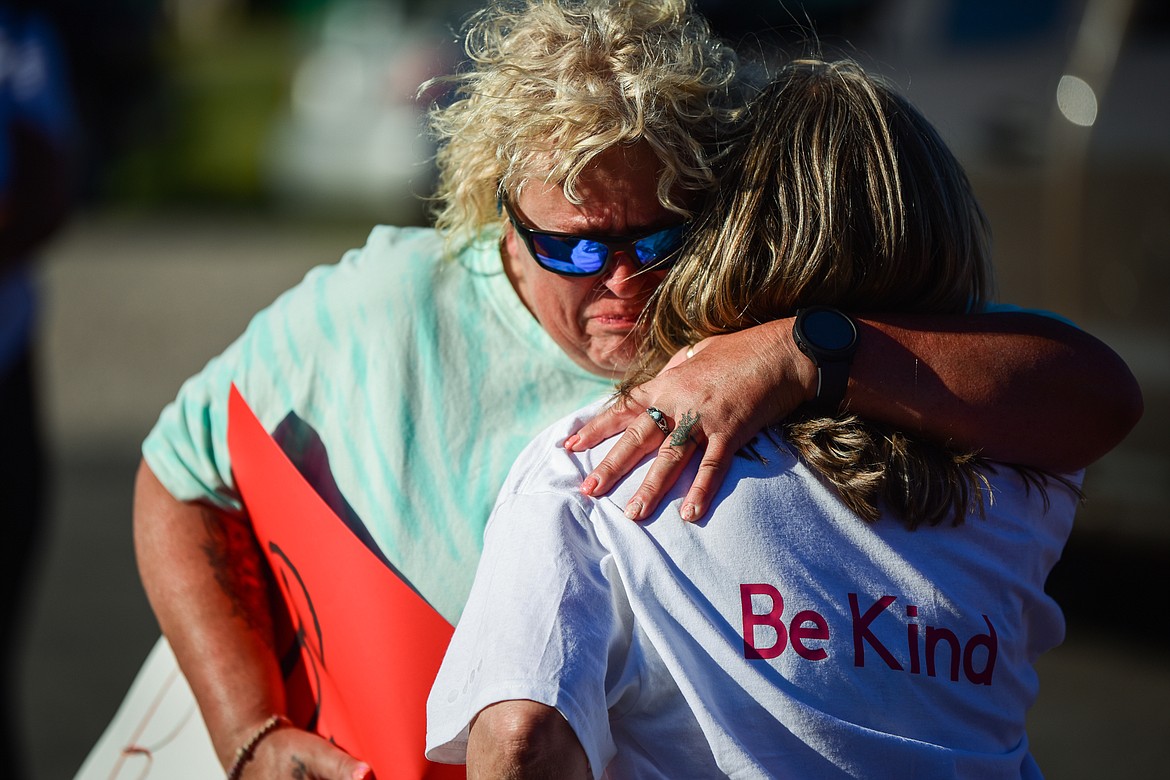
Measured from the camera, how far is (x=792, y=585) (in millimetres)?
1200

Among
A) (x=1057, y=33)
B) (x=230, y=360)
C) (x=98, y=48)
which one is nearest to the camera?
(x=230, y=360)

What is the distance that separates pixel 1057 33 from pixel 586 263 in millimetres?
3198

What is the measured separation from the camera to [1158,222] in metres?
3.59

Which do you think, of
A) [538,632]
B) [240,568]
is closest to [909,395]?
[538,632]

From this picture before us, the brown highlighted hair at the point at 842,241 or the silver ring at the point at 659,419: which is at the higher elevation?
the brown highlighted hair at the point at 842,241

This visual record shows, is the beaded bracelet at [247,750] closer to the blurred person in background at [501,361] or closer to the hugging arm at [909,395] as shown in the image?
the blurred person in background at [501,361]

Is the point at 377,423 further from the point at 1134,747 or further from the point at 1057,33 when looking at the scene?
the point at 1057,33

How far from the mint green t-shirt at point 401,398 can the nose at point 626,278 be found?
0.17 meters

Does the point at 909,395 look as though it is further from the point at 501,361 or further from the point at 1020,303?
the point at 1020,303

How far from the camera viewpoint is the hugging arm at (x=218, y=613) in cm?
168

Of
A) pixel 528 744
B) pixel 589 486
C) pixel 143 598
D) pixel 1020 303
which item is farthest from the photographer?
pixel 143 598

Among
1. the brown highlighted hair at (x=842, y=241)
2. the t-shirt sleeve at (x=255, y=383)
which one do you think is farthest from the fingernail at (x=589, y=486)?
the t-shirt sleeve at (x=255, y=383)

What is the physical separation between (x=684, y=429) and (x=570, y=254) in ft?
1.17

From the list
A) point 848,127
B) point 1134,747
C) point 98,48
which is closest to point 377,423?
point 848,127
